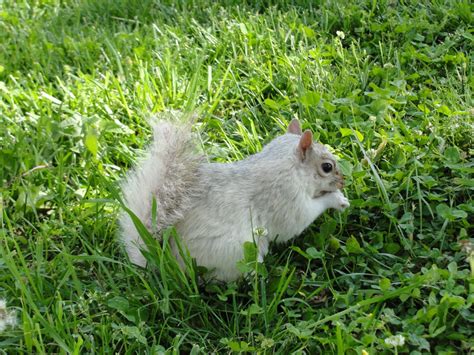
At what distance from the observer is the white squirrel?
1.85m

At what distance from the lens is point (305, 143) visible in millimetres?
2039

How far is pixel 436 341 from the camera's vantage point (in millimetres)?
1728

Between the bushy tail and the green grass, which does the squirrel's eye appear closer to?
the green grass

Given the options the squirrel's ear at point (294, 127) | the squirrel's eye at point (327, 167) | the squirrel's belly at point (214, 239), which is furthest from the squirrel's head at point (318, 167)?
the squirrel's belly at point (214, 239)

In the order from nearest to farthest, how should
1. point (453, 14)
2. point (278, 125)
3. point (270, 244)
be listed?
point (270, 244), point (278, 125), point (453, 14)

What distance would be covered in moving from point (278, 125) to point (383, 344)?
3.66ft

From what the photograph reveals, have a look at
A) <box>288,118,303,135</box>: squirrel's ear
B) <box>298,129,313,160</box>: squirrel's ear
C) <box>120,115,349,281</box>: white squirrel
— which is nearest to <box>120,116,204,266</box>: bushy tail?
<box>120,115,349,281</box>: white squirrel

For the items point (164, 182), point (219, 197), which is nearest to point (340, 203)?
point (219, 197)

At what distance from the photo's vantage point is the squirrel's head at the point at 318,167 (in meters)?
2.05

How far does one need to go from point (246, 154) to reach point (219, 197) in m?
0.62

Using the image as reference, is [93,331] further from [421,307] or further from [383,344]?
[421,307]

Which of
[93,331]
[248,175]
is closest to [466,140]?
[248,175]

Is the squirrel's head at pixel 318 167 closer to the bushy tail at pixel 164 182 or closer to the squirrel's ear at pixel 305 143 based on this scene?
the squirrel's ear at pixel 305 143

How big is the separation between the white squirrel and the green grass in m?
0.08
